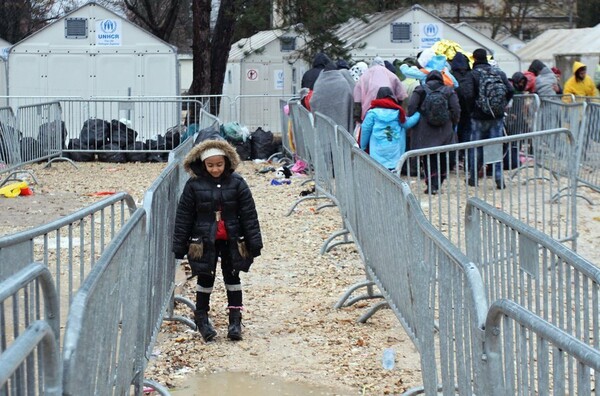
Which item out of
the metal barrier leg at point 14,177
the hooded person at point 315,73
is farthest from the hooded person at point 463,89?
the metal barrier leg at point 14,177

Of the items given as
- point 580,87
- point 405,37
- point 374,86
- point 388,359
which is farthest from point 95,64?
point 388,359

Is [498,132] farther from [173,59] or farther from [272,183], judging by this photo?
[173,59]

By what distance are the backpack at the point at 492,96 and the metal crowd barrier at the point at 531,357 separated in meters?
12.2

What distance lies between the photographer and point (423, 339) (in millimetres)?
5516

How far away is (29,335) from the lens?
2721mm

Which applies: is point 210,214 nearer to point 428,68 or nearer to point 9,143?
point 428,68

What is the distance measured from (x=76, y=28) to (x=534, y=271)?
19.9m

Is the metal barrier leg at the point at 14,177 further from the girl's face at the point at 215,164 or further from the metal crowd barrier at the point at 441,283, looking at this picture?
the girl's face at the point at 215,164

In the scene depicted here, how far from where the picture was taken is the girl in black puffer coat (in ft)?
25.4

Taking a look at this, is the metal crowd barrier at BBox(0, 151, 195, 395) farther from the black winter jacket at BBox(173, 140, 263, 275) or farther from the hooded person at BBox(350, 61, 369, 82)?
the hooded person at BBox(350, 61, 369, 82)

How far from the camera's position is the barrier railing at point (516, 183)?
29.9 feet

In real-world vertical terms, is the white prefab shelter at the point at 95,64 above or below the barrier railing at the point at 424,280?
above

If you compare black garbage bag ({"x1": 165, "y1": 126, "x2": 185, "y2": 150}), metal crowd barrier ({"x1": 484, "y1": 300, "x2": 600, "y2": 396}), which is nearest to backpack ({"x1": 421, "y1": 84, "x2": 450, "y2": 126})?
black garbage bag ({"x1": 165, "y1": 126, "x2": 185, "y2": 150})

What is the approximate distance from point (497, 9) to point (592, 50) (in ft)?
99.3
